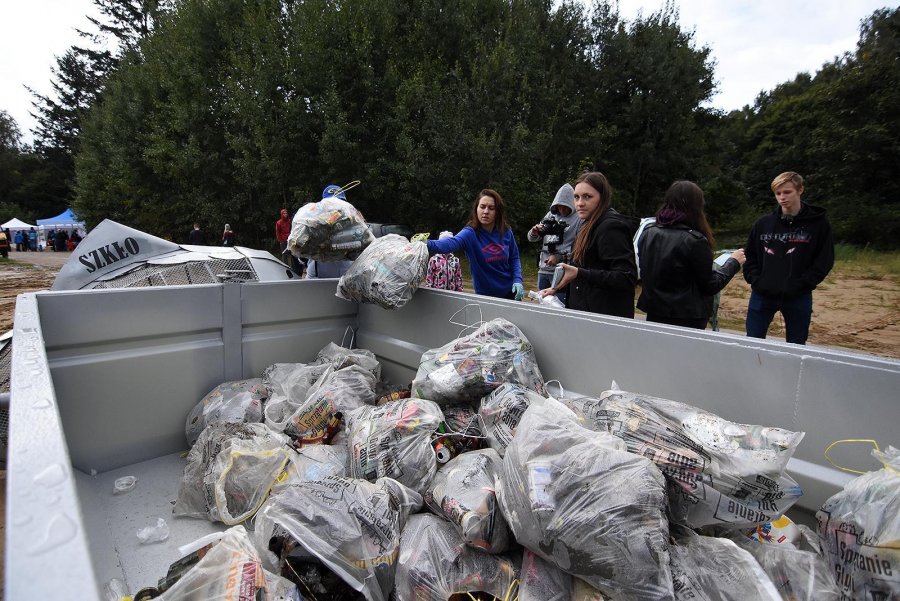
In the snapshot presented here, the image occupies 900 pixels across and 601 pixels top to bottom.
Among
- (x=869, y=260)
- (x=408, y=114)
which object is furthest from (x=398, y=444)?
(x=869, y=260)

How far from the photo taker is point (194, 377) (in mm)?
2602

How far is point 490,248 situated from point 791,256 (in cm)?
231

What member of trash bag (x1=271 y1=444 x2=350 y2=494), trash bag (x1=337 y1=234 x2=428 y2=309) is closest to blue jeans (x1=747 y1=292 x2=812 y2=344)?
trash bag (x1=337 y1=234 x2=428 y2=309)

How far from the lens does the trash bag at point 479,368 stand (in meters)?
2.14

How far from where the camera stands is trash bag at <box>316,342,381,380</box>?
279 centimetres

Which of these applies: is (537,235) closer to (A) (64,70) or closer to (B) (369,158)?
(B) (369,158)

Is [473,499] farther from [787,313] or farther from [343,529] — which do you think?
[787,313]

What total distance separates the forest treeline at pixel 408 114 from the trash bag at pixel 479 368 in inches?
460

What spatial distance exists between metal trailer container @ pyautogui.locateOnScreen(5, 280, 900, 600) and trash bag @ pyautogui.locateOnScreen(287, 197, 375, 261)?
0.24 m

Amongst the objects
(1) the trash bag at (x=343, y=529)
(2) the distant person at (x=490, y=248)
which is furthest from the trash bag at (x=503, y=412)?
(2) the distant person at (x=490, y=248)

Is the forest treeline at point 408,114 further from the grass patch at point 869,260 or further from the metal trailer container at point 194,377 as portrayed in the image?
the metal trailer container at point 194,377

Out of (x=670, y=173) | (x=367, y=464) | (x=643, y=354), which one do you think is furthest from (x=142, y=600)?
(x=670, y=173)

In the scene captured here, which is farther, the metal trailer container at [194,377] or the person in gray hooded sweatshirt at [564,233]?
the person in gray hooded sweatshirt at [564,233]

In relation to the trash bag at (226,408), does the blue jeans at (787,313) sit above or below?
above
